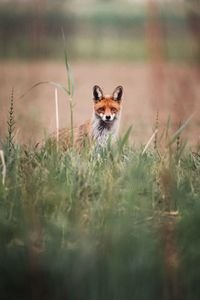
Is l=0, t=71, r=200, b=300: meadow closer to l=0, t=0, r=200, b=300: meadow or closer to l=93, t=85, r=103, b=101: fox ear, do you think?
l=0, t=0, r=200, b=300: meadow

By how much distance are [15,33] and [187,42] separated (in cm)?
67

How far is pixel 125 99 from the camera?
12.9 meters

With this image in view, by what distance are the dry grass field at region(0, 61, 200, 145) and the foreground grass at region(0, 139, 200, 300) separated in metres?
0.35

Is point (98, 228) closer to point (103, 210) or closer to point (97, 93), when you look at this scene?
point (103, 210)

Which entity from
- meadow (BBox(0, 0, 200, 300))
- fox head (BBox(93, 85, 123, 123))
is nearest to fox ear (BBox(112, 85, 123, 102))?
fox head (BBox(93, 85, 123, 123))

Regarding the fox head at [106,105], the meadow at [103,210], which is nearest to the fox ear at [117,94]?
the fox head at [106,105]

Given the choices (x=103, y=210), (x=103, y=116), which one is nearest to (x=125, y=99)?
(x=103, y=116)

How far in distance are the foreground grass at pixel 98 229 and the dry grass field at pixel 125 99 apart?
1.16ft

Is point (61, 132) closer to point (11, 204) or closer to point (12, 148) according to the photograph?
point (12, 148)

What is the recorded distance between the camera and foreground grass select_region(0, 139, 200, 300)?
11.1 ft

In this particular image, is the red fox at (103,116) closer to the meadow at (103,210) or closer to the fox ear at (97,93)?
the fox ear at (97,93)

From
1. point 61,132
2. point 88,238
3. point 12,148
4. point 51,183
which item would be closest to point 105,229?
point 88,238

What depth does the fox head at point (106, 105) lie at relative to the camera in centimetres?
620

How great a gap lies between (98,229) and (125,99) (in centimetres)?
922
